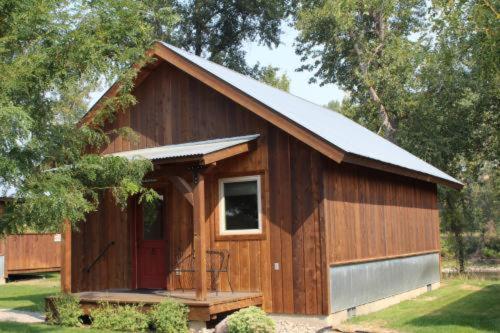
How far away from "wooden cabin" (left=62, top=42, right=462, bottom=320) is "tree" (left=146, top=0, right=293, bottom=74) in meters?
18.8

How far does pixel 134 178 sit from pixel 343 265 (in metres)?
4.49

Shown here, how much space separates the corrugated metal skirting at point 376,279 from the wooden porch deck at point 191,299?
4.85ft

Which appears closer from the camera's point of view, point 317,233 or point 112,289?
point 317,233

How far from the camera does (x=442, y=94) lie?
27.7m

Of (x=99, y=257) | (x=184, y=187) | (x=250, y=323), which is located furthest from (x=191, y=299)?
(x=99, y=257)

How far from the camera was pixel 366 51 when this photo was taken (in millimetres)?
31750

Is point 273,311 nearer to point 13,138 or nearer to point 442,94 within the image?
point 13,138

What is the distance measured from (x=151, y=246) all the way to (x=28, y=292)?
7229 mm

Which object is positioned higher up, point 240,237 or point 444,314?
point 240,237

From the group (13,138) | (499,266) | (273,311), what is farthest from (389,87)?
(13,138)

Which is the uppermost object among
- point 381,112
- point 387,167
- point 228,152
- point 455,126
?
point 381,112

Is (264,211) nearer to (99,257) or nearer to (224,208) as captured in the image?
(224,208)

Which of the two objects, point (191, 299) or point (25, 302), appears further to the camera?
point (25, 302)

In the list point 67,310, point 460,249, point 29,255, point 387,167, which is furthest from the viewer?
point 460,249
